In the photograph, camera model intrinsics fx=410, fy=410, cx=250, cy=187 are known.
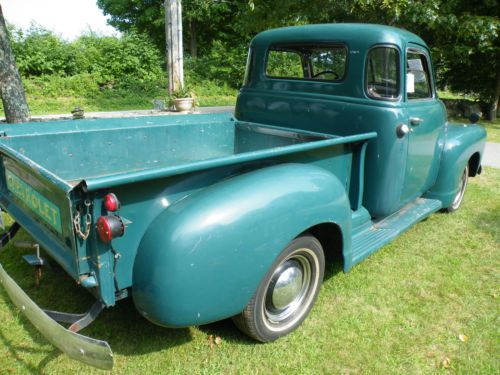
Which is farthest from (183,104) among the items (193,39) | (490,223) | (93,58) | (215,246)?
(193,39)

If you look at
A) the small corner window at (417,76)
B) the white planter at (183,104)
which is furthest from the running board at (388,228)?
the white planter at (183,104)

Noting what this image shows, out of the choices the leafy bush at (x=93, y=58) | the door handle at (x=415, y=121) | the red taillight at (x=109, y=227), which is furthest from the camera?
the leafy bush at (x=93, y=58)

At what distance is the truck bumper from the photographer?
1.66 m

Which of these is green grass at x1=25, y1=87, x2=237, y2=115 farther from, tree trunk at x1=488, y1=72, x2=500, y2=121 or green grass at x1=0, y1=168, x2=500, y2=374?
green grass at x1=0, y1=168, x2=500, y2=374

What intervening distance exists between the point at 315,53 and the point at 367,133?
0.99 meters

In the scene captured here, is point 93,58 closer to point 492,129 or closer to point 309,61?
point 492,129

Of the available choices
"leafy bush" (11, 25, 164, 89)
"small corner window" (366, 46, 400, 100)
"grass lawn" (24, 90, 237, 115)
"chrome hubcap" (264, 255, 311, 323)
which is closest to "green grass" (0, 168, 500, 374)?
"chrome hubcap" (264, 255, 311, 323)

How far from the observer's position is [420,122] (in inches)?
129

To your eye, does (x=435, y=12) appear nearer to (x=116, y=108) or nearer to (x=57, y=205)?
(x=116, y=108)

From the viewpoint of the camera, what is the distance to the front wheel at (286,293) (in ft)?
7.22

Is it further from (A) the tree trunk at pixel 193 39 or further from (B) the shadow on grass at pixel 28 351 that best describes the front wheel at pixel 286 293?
(A) the tree trunk at pixel 193 39

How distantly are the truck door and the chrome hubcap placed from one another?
53.1 inches

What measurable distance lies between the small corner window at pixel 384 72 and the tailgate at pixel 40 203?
7.58ft

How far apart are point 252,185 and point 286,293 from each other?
2.44ft
